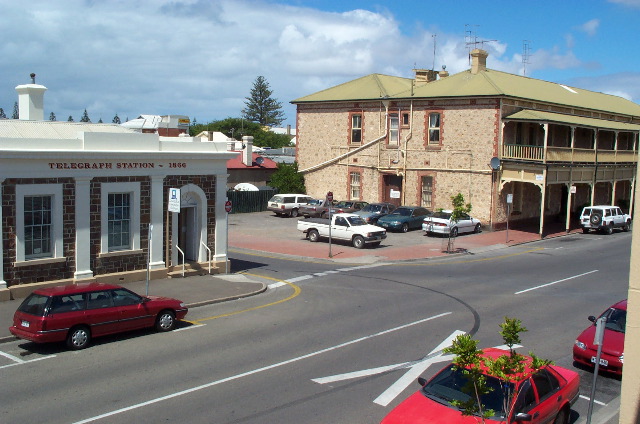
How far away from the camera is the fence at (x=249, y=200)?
47.8m

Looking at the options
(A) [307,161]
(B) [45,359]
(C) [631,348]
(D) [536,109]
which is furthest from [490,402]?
(A) [307,161]

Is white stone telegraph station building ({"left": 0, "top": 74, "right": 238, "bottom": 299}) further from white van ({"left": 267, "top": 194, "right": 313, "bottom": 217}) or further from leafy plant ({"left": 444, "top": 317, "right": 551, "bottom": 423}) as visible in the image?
white van ({"left": 267, "top": 194, "right": 313, "bottom": 217})

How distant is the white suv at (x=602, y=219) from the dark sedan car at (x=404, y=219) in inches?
394

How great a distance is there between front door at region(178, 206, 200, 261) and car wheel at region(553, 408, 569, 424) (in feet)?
53.8

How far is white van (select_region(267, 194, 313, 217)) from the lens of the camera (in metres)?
46.1

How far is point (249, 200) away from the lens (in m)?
49.0

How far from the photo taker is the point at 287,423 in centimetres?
1070

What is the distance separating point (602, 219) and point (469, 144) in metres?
9.30

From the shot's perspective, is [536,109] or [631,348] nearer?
[631,348]

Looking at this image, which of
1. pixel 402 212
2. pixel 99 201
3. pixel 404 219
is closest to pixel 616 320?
pixel 99 201

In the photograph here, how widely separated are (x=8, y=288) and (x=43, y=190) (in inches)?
118

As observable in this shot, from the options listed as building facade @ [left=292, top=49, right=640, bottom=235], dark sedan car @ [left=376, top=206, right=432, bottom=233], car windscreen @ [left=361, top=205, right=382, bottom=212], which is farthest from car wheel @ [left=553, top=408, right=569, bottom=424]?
car windscreen @ [left=361, top=205, right=382, bottom=212]

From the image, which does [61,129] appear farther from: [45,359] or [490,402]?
[490,402]

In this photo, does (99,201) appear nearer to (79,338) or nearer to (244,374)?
(79,338)
